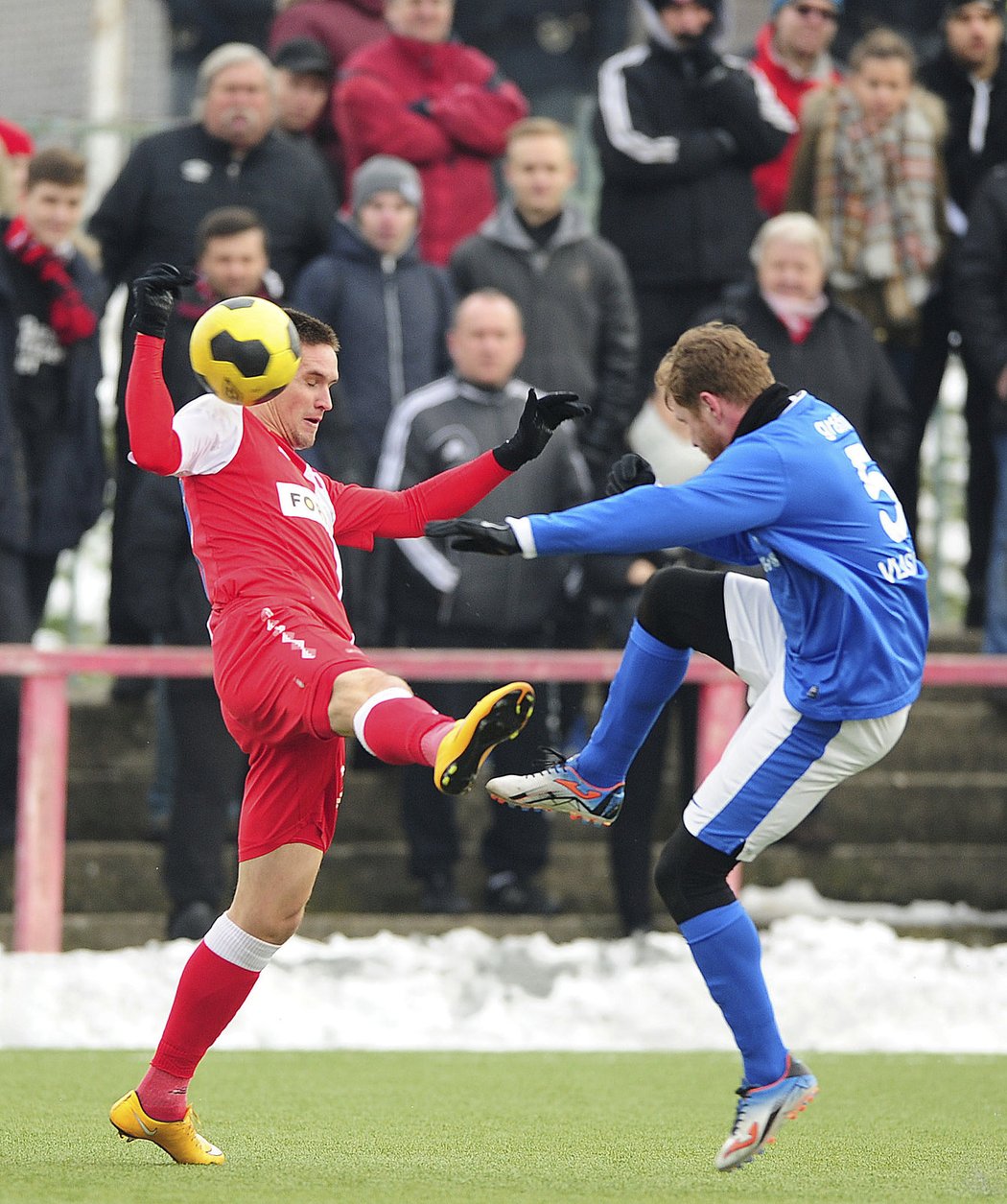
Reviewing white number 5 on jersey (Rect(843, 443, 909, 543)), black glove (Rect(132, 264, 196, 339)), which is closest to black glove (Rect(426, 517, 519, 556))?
black glove (Rect(132, 264, 196, 339))

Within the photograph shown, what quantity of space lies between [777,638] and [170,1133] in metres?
1.93

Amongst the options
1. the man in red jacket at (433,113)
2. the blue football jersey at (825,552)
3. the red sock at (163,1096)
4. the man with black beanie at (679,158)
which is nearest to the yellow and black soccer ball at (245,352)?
the blue football jersey at (825,552)

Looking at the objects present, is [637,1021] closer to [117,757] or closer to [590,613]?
[590,613]

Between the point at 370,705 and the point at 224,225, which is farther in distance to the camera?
the point at 224,225

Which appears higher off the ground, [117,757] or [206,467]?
[206,467]

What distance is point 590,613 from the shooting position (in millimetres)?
9117

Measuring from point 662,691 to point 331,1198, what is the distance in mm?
1763

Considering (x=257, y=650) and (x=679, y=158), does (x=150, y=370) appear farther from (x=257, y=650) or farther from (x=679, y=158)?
(x=679, y=158)

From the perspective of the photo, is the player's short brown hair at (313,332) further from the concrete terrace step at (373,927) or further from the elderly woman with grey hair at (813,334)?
the concrete terrace step at (373,927)

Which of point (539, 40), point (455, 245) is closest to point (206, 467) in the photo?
point (455, 245)

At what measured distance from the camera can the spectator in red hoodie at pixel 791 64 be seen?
33.0 ft

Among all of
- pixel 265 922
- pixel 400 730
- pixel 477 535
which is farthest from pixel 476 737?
pixel 265 922

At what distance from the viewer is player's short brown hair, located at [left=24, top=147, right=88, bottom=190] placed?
28.1 ft

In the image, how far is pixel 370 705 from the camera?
15.7ft
